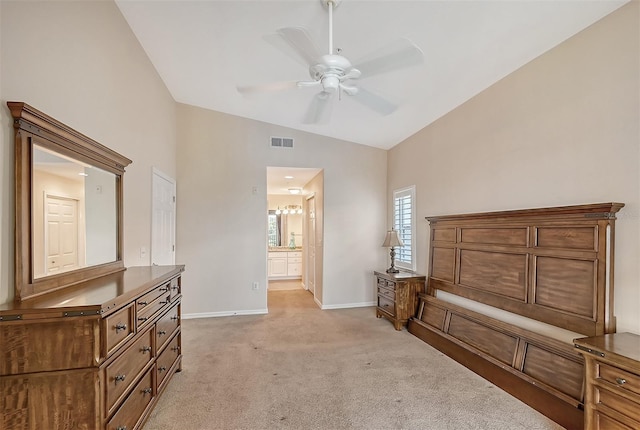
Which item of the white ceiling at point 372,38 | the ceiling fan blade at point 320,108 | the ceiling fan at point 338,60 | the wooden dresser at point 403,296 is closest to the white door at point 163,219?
the white ceiling at point 372,38

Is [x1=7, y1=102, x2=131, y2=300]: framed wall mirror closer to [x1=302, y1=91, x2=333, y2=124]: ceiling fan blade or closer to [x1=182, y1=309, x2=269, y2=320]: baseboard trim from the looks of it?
[x1=302, y1=91, x2=333, y2=124]: ceiling fan blade

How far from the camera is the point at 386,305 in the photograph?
4703 mm

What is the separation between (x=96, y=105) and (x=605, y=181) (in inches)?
157

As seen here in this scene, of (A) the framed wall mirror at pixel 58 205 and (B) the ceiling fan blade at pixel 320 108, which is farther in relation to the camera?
(B) the ceiling fan blade at pixel 320 108

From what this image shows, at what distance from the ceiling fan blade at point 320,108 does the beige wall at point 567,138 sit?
5.92 feet

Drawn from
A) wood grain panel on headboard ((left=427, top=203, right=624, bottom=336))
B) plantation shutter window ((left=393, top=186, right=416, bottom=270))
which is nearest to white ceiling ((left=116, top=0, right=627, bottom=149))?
plantation shutter window ((left=393, top=186, right=416, bottom=270))

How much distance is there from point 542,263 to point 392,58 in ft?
6.99

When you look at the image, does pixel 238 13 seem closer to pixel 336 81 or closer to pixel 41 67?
pixel 336 81

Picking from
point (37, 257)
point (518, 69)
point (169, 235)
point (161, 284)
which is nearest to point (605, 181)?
point (518, 69)

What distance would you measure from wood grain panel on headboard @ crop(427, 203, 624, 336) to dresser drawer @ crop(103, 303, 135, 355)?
3145 millimetres

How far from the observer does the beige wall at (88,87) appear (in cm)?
167

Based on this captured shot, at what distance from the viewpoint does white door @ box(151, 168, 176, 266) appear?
13.0 ft

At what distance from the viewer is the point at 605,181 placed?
2.28 meters

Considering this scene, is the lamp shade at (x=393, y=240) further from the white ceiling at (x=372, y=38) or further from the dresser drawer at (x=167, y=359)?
the dresser drawer at (x=167, y=359)
